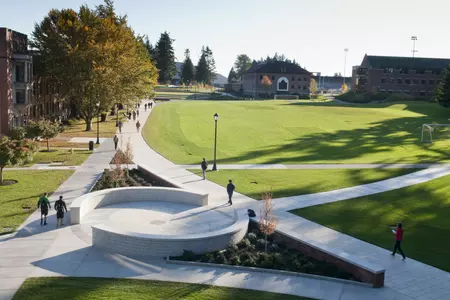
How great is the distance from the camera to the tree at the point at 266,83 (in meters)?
138

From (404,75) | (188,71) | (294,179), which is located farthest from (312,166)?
(188,71)

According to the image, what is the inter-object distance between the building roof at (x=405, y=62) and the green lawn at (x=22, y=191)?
4221 inches

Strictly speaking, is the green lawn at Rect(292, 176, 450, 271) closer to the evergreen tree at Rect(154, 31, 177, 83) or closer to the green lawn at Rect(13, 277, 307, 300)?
the green lawn at Rect(13, 277, 307, 300)

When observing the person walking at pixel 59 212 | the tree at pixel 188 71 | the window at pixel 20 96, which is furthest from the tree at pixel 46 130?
the tree at pixel 188 71

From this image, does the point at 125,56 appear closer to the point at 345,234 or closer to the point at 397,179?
the point at 397,179

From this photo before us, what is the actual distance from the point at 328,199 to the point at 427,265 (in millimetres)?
Result: 9783

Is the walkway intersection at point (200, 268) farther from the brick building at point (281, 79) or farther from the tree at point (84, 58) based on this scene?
the brick building at point (281, 79)

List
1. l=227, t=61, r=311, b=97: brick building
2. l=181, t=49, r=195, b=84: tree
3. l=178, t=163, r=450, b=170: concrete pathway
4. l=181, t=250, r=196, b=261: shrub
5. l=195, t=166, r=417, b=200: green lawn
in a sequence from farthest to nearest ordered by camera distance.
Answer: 1. l=181, t=49, r=195, b=84: tree
2. l=227, t=61, r=311, b=97: brick building
3. l=178, t=163, r=450, b=170: concrete pathway
4. l=195, t=166, r=417, b=200: green lawn
5. l=181, t=250, r=196, b=261: shrub

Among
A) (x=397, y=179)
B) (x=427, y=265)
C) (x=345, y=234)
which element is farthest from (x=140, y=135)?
(x=427, y=265)

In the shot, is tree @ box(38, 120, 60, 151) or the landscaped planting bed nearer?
the landscaped planting bed

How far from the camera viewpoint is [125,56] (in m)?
61.1

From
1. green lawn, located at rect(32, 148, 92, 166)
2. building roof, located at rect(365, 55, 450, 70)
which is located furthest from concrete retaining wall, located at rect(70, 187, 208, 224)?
building roof, located at rect(365, 55, 450, 70)

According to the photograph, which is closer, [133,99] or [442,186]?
[442,186]

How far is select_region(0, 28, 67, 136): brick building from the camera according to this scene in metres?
47.3
